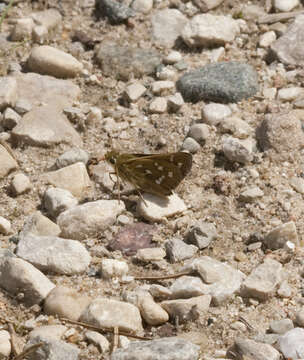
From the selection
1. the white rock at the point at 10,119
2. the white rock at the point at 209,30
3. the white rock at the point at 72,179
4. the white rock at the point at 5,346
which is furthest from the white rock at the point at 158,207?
the white rock at the point at 209,30

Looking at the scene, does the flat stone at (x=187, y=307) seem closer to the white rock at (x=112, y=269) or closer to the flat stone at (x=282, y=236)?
the white rock at (x=112, y=269)

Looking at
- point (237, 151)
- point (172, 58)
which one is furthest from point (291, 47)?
point (237, 151)

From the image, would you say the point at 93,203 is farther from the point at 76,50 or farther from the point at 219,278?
the point at 76,50

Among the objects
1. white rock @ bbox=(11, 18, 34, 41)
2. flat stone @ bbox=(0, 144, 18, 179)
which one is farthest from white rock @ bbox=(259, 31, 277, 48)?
flat stone @ bbox=(0, 144, 18, 179)

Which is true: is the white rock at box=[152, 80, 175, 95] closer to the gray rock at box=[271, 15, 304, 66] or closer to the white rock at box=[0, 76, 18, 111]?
the gray rock at box=[271, 15, 304, 66]

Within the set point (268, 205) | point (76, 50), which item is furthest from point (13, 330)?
point (76, 50)

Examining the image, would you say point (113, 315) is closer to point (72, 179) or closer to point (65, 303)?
point (65, 303)
